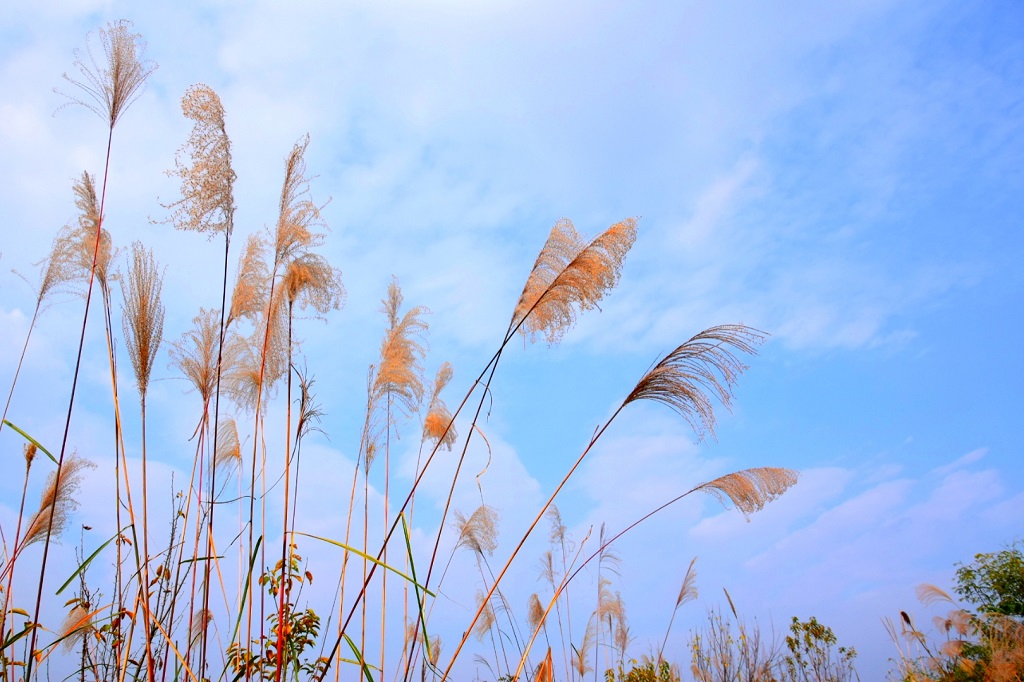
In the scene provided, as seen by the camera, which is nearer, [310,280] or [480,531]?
[310,280]

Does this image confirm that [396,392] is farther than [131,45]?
Yes

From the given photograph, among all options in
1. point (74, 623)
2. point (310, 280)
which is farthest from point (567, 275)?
point (74, 623)

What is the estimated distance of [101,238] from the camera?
288 centimetres

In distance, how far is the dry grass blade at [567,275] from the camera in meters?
2.58

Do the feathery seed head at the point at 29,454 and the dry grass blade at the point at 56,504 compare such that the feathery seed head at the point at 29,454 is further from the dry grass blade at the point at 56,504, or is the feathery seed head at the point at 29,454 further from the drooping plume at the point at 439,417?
the drooping plume at the point at 439,417

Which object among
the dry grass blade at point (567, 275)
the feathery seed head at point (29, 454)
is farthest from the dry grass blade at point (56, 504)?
the dry grass blade at point (567, 275)

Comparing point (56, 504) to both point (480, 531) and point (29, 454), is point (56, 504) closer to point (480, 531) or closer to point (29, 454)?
point (29, 454)

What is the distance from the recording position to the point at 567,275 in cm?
259

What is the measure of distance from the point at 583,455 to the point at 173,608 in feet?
5.87

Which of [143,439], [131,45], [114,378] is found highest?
[131,45]

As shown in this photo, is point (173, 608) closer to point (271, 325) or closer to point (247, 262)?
point (271, 325)

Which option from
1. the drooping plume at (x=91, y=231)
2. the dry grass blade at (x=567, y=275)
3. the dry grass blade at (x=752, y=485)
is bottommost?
the dry grass blade at (x=752, y=485)

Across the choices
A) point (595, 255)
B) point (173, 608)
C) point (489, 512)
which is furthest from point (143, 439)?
point (489, 512)

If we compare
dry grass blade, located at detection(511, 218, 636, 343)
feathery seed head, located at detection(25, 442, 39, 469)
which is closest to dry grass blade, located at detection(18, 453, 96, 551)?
feathery seed head, located at detection(25, 442, 39, 469)
